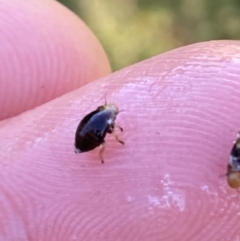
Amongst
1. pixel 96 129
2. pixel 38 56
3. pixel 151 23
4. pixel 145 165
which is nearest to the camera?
pixel 145 165

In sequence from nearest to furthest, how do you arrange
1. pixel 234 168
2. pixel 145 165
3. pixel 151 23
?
pixel 234 168 → pixel 145 165 → pixel 151 23

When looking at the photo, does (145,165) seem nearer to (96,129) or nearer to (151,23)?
(96,129)

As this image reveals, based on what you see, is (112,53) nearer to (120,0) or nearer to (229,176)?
(120,0)

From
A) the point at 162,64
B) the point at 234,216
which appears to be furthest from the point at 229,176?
the point at 162,64

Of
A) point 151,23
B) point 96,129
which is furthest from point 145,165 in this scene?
point 151,23

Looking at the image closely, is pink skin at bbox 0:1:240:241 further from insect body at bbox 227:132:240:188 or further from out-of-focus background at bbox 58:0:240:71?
out-of-focus background at bbox 58:0:240:71

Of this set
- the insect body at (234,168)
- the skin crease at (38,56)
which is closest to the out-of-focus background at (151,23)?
the skin crease at (38,56)
